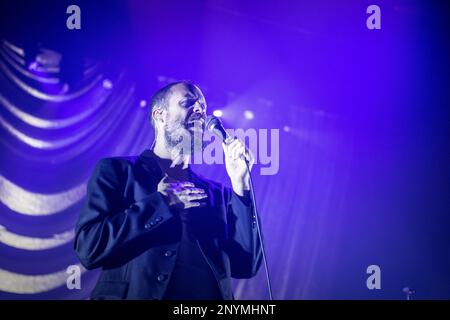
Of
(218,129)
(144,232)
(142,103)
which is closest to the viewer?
(144,232)

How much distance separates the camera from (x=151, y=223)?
261cm

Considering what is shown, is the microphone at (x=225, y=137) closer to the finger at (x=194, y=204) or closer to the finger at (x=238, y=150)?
the finger at (x=238, y=150)

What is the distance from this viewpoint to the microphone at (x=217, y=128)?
9.36ft

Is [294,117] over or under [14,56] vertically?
under

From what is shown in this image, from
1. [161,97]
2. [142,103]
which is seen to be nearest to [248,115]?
[161,97]

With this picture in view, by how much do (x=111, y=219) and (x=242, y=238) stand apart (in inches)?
29.1

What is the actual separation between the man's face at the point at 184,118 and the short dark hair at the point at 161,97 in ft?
0.09

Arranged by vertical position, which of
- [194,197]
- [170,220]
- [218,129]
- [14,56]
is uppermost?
[14,56]

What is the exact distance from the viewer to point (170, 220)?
2742 millimetres

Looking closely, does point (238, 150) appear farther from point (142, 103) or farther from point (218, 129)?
point (142, 103)

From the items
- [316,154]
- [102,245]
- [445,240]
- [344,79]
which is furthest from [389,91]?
[102,245]

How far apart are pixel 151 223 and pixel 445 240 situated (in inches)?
71.6

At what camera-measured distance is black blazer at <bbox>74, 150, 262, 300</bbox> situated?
103 inches

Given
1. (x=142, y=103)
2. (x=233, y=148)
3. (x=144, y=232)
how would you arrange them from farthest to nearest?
1. (x=142, y=103)
2. (x=233, y=148)
3. (x=144, y=232)
